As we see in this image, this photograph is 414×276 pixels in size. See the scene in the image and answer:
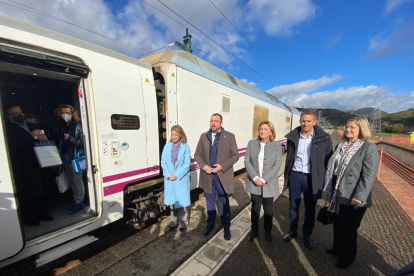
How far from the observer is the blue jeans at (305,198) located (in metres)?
2.68

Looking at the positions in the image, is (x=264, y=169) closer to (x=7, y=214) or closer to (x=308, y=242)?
(x=308, y=242)

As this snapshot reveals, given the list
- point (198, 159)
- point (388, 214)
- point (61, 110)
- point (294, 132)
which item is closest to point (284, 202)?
point (388, 214)

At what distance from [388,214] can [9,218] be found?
613 centimetres

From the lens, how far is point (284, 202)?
169 inches

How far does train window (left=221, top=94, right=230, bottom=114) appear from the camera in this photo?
4625 millimetres

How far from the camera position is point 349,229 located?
7.22ft

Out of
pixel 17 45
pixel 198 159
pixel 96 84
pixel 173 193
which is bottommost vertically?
pixel 173 193

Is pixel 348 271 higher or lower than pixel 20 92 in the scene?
lower

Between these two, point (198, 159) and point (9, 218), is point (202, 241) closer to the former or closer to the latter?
point (198, 159)

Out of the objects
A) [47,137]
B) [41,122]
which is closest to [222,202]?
[47,137]

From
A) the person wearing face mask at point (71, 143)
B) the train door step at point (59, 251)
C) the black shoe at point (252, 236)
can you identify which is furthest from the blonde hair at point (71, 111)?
the black shoe at point (252, 236)

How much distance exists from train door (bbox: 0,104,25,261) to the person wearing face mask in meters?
1.03

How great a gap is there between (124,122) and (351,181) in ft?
10.2

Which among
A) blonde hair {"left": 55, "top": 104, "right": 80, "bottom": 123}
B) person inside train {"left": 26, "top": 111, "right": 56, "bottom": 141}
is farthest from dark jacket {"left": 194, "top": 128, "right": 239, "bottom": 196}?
person inside train {"left": 26, "top": 111, "right": 56, "bottom": 141}
